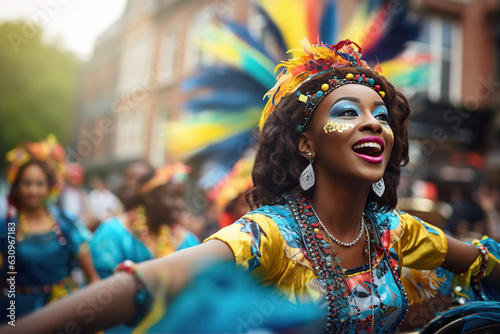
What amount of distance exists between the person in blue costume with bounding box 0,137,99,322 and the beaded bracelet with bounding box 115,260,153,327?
102 inches

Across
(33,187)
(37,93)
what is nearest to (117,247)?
(33,187)

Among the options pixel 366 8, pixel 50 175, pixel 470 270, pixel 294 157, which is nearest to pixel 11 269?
pixel 50 175

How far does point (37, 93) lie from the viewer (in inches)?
564

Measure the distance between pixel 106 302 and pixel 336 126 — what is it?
1.00m

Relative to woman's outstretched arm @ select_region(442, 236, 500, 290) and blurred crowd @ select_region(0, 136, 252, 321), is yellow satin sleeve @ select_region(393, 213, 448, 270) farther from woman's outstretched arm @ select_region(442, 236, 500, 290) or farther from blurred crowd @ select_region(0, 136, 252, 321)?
blurred crowd @ select_region(0, 136, 252, 321)

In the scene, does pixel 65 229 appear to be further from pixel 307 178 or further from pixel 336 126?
pixel 336 126

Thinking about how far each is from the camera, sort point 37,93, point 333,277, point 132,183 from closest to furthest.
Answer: point 333,277
point 132,183
point 37,93

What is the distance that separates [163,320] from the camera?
1.34 m

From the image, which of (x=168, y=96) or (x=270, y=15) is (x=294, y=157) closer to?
(x=270, y=15)

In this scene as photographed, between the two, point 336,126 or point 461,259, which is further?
point 461,259

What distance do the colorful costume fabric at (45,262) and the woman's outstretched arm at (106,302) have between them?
8.65 feet

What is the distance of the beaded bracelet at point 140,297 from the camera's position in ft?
4.23

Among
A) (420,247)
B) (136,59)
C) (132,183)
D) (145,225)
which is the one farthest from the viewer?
(136,59)

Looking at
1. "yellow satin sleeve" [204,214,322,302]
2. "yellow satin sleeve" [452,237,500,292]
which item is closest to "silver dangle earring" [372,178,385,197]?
"yellow satin sleeve" [204,214,322,302]
